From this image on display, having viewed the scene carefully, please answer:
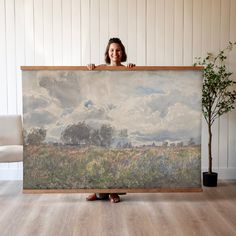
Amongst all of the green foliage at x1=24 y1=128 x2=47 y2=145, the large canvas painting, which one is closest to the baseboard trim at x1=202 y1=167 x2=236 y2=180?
the large canvas painting

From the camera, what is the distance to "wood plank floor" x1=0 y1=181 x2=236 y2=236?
3283mm

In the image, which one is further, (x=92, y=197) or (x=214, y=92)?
(x=214, y=92)

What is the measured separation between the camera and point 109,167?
405 cm

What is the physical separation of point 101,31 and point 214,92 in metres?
1.65

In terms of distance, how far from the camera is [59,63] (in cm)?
526

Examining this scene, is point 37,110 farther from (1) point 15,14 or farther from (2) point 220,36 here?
(2) point 220,36

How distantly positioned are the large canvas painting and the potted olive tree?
0.95 meters

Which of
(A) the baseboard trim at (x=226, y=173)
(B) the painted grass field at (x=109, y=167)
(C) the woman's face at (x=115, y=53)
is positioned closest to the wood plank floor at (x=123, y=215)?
(B) the painted grass field at (x=109, y=167)

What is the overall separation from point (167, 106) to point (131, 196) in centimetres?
111

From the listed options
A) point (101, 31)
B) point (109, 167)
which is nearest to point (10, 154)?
point (109, 167)

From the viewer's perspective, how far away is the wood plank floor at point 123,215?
10.8ft

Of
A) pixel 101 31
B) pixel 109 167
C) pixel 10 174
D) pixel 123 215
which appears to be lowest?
pixel 123 215

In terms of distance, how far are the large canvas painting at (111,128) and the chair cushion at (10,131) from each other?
914 mm

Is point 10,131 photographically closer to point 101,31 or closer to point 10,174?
point 10,174
